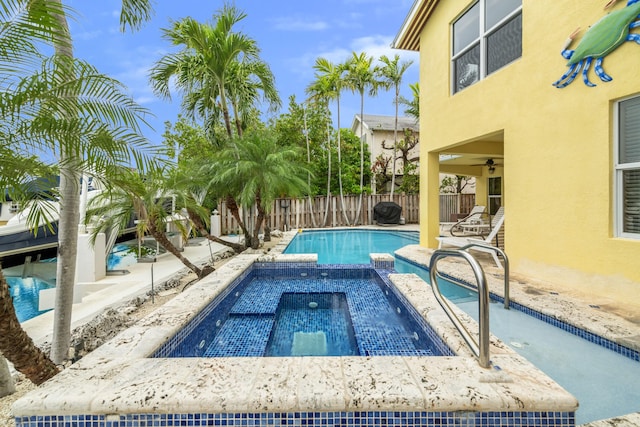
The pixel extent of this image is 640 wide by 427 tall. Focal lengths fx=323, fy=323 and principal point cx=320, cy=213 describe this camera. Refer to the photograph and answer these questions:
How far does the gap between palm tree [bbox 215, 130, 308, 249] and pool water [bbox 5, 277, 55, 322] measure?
4.53 meters

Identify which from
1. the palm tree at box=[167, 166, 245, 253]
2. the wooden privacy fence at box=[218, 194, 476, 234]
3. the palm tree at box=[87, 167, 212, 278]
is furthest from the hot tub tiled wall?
the wooden privacy fence at box=[218, 194, 476, 234]

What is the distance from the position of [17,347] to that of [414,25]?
10504 millimetres

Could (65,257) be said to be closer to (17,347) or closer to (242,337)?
(17,347)

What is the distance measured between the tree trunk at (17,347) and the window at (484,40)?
797 cm

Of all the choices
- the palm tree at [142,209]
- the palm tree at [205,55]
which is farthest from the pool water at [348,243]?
the palm tree at [205,55]

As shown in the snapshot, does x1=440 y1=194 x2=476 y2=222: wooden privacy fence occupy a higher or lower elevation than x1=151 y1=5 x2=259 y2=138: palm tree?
lower

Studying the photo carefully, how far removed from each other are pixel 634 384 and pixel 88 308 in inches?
267

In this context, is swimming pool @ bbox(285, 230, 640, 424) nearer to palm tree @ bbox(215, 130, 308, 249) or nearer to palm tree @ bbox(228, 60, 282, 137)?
palm tree @ bbox(215, 130, 308, 249)

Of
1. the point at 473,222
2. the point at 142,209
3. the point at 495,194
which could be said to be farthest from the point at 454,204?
A: the point at 142,209

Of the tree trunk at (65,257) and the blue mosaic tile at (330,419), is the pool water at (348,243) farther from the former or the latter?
the blue mosaic tile at (330,419)

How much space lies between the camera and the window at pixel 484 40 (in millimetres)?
6211

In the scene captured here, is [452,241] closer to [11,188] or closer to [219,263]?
[219,263]

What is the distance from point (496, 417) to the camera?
198 centimetres

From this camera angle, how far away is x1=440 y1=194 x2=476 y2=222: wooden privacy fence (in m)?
19.8
